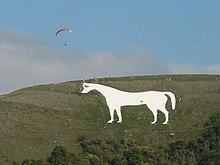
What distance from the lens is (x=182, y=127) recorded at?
67062 millimetres

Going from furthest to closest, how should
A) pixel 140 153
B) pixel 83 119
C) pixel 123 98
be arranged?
pixel 83 119
pixel 140 153
pixel 123 98

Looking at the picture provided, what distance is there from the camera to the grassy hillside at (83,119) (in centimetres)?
5959

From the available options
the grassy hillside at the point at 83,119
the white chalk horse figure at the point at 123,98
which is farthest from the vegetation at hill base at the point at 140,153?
the white chalk horse figure at the point at 123,98

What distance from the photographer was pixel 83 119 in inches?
2719

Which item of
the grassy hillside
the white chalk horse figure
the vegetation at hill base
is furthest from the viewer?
the grassy hillside

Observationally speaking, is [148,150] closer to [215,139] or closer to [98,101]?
[215,139]

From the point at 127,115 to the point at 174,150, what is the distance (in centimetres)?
1093

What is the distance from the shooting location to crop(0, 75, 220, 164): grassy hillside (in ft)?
196

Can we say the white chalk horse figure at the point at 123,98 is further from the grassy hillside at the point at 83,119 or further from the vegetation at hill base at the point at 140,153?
the grassy hillside at the point at 83,119

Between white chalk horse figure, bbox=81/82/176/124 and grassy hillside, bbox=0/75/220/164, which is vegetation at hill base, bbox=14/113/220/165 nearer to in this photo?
grassy hillside, bbox=0/75/220/164

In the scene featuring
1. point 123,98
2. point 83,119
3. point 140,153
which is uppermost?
point 123,98

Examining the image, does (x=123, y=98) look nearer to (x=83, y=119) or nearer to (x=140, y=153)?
(x=140, y=153)

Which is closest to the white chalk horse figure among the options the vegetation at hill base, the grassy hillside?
the vegetation at hill base

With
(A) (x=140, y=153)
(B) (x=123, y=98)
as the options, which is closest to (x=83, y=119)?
(A) (x=140, y=153)
